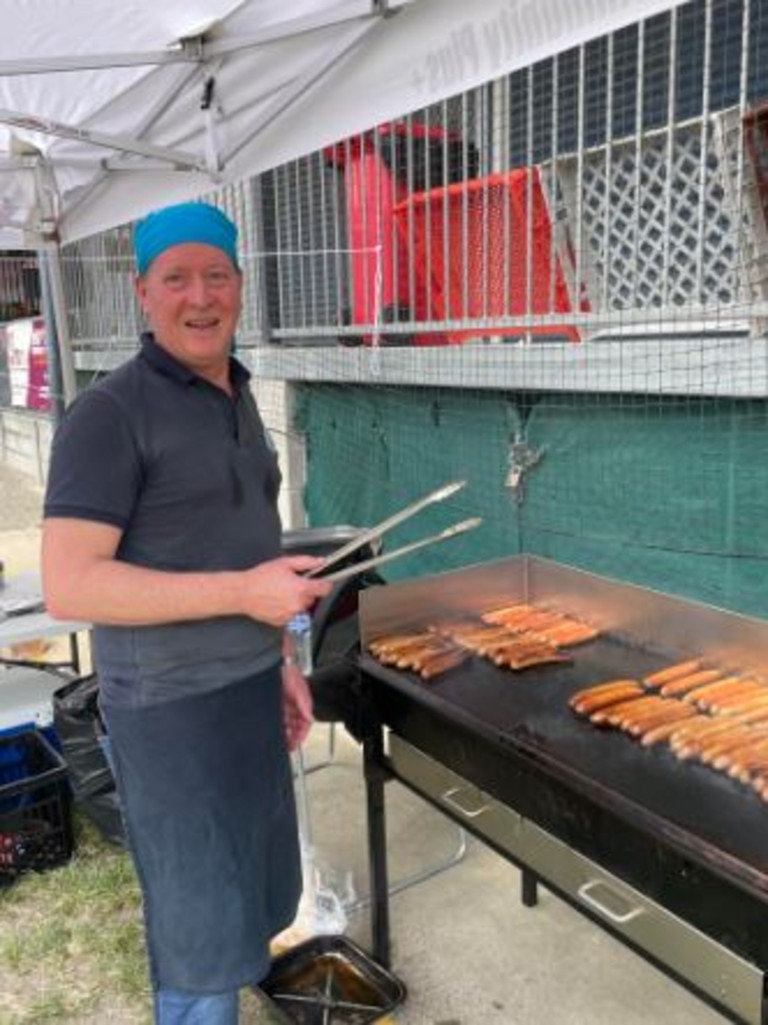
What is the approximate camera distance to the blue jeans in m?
2.16

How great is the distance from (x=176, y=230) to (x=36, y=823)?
268cm

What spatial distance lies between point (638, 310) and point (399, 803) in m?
2.54

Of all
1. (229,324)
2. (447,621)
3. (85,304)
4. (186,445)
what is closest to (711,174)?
(447,621)

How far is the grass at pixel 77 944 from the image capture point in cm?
288

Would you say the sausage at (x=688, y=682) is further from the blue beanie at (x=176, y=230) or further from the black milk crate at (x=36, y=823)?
the black milk crate at (x=36, y=823)

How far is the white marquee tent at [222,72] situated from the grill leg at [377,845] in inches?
78.1

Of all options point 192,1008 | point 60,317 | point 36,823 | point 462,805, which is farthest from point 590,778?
point 60,317

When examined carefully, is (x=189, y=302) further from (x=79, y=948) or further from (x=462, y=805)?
(x=79, y=948)

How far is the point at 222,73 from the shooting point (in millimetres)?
3148

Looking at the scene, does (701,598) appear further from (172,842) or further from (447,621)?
(172,842)

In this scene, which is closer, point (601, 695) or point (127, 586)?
point (127, 586)

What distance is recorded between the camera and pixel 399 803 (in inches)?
159

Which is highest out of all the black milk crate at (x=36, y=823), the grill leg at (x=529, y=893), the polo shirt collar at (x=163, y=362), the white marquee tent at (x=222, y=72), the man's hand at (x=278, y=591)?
the white marquee tent at (x=222, y=72)

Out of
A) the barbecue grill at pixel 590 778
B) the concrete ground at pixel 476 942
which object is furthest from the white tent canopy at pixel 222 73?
the concrete ground at pixel 476 942
